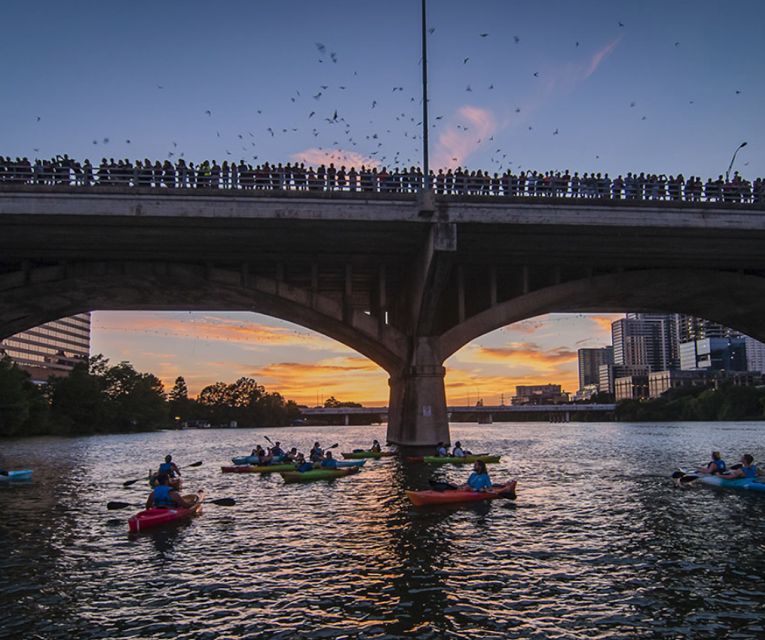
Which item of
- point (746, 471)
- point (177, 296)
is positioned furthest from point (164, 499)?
point (177, 296)

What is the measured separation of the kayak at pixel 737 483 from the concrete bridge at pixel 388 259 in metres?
13.2

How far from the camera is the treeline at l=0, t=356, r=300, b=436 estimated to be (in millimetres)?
78062

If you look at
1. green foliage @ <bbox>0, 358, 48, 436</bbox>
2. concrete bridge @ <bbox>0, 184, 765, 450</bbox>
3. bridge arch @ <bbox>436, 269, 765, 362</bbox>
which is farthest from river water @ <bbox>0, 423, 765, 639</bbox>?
green foliage @ <bbox>0, 358, 48, 436</bbox>

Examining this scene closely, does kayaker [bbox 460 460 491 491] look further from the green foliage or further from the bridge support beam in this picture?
the green foliage

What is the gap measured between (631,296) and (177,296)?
98.1ft

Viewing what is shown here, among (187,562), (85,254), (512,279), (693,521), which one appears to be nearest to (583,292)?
(512,279)

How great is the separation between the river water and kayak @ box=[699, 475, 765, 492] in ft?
3.94

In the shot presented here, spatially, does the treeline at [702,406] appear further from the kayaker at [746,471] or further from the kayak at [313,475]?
the kayak at [313,475]

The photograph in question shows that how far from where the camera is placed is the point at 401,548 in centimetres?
1511

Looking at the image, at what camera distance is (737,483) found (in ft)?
80.6

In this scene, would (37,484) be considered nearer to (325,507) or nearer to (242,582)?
(325,507)

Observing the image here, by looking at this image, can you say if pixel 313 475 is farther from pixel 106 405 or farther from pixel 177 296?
pixel 106 405

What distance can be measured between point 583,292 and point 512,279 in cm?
534

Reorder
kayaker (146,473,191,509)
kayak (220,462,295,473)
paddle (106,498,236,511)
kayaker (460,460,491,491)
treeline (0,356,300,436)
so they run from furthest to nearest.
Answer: treeline (0,356,300,436), kayak (220,462,295,473), kayaker (460,460,491,491), paddle (106,498,236,511), kayaker (146,473,191,509)
